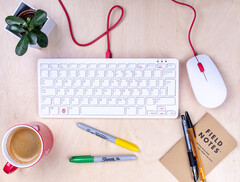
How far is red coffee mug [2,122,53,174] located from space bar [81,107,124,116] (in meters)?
0.12

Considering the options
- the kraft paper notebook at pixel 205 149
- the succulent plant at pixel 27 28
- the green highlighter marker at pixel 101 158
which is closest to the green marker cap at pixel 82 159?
the green highlighter marker at pixel 101 158

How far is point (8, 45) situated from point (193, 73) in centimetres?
57

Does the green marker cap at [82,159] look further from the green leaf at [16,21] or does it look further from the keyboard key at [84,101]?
the green leaf at [16,21]

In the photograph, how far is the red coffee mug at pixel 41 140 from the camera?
59cm

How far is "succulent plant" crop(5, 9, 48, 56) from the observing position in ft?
1.93

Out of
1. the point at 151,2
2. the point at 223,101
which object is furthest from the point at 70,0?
the point at 223,101

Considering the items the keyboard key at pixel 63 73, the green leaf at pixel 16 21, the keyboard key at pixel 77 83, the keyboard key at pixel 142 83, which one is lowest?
the keyboard key at pixel 77 83

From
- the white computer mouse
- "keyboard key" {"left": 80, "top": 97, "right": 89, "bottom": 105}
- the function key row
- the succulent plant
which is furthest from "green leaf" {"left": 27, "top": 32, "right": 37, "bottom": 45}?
the white computer mouse

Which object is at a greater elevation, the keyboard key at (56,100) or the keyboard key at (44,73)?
the keyboard key at (44,73)

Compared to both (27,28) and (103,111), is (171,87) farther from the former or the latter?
(27,28)

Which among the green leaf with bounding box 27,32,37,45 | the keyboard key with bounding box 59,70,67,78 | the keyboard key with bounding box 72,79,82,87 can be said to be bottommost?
the keyboard key with bounding box 72,79,82,87

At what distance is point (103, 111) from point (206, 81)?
0.31 m

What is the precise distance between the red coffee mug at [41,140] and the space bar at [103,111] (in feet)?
0.39

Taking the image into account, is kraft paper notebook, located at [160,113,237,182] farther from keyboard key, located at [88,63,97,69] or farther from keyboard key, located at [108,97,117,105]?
keyboard key, located at [88,63,97,69]
